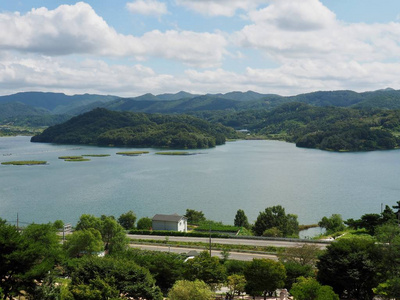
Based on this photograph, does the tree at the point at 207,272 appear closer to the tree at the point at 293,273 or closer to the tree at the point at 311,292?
the tree at the point at 293,273

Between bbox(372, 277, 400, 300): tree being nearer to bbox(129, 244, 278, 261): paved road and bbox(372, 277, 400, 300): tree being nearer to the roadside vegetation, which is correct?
the roadside vegetation

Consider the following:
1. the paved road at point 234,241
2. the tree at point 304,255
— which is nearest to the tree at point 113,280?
the tree at point 304,255

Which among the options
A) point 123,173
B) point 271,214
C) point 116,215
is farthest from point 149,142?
point 271,214

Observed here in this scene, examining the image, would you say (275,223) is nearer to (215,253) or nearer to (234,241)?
(234,241)

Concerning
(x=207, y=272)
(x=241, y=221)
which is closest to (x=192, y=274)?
(x=207, y=272)

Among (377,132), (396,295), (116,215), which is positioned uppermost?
(377,132)

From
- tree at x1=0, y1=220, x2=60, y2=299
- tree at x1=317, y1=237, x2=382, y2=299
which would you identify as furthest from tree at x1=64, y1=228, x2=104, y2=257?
tree at x1=317, y1=237, x2=382, y2=299

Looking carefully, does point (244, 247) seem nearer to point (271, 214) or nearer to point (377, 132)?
Answer: point (271, 214)
